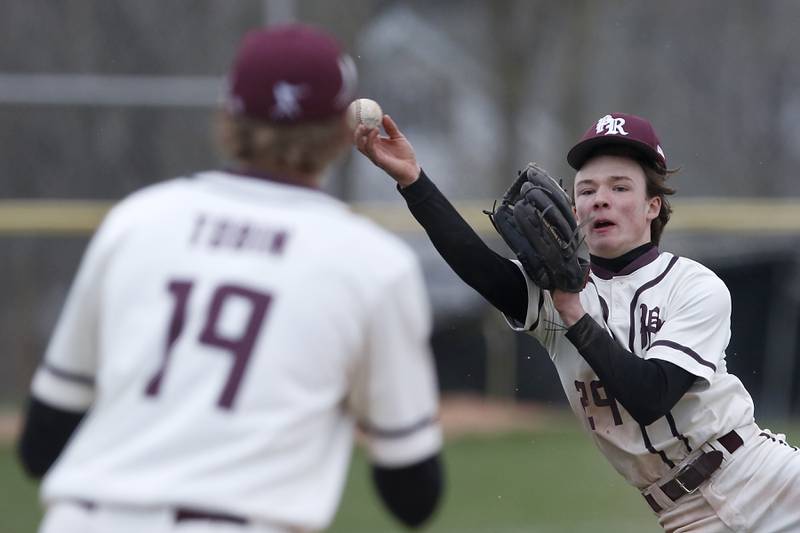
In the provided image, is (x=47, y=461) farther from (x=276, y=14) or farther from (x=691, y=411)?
(x=276, y=14)

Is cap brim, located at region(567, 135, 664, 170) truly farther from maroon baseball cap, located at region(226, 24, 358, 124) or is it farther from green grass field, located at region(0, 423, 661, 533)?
green grass field, located at region(0, 423, 661, 533)

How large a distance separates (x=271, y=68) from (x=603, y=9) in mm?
13782

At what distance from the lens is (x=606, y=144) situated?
3422mm

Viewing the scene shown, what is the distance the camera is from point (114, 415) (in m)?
2.13

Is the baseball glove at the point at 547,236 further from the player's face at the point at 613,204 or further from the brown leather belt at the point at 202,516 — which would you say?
the brown leather belt at the point at 202,516

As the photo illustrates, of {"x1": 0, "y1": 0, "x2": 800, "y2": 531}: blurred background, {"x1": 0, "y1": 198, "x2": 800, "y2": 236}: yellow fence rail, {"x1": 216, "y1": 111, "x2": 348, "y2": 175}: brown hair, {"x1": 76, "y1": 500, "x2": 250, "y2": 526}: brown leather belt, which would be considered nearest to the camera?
{"x1": 76, "y1": 500, "x2": 250, "y2": 526}: brown leather belt

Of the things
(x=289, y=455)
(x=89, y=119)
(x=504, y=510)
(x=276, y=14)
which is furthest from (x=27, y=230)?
(x=289, y=455)

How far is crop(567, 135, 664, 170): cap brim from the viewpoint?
3377 millimetres

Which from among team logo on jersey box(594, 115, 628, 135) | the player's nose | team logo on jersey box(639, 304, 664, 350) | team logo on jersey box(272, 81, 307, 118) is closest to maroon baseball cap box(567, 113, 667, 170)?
team logo on jersey box(594, 115, 628, 135)

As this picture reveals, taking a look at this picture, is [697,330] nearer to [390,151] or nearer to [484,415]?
[390,151]

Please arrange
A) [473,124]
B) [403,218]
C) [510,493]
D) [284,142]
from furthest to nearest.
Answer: [473,124]
[403,218]
[510,493]
[284,142]

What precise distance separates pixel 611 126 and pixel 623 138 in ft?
0.23

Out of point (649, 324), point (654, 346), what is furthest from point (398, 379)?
point (649, 324)

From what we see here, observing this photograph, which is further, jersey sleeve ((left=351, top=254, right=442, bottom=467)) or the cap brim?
the cap brim
